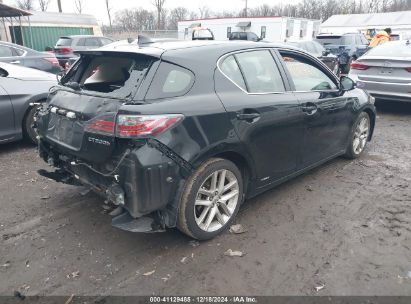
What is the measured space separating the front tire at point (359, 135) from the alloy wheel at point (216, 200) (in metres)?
2.49

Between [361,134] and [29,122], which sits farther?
[29,122]

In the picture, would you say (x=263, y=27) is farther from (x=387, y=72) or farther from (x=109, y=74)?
(x=109, y=74)

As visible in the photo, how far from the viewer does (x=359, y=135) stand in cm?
534

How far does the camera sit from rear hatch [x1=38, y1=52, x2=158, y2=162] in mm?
2797

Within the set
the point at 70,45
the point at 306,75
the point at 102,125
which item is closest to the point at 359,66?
the point at 306,75

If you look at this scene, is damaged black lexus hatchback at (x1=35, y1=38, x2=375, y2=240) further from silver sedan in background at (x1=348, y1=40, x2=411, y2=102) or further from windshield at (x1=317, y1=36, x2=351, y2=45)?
windshield at (x1=317, y1=36, x2=351, y2=45)

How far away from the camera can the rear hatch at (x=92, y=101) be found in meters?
2.80

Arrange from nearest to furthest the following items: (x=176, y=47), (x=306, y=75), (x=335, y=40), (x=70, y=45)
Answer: (x=176, y=47) → (x=306, y=75) → (x=70, y=45) → (x=335, y=40)

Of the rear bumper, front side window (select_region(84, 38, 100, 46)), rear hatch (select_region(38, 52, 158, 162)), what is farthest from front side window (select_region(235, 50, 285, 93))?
front side window (select_region(84, 38, 100, 46))

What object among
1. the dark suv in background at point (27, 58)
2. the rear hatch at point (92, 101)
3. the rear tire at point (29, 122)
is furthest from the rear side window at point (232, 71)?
the dark suv in background at point (27, 58)

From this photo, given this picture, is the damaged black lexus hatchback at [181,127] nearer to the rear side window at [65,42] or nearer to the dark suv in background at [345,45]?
the rear side window at [65,42]

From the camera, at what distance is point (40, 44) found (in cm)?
2617

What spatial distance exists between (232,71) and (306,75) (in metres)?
1.29

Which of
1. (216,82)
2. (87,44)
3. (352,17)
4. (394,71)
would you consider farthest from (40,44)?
(352,17)
